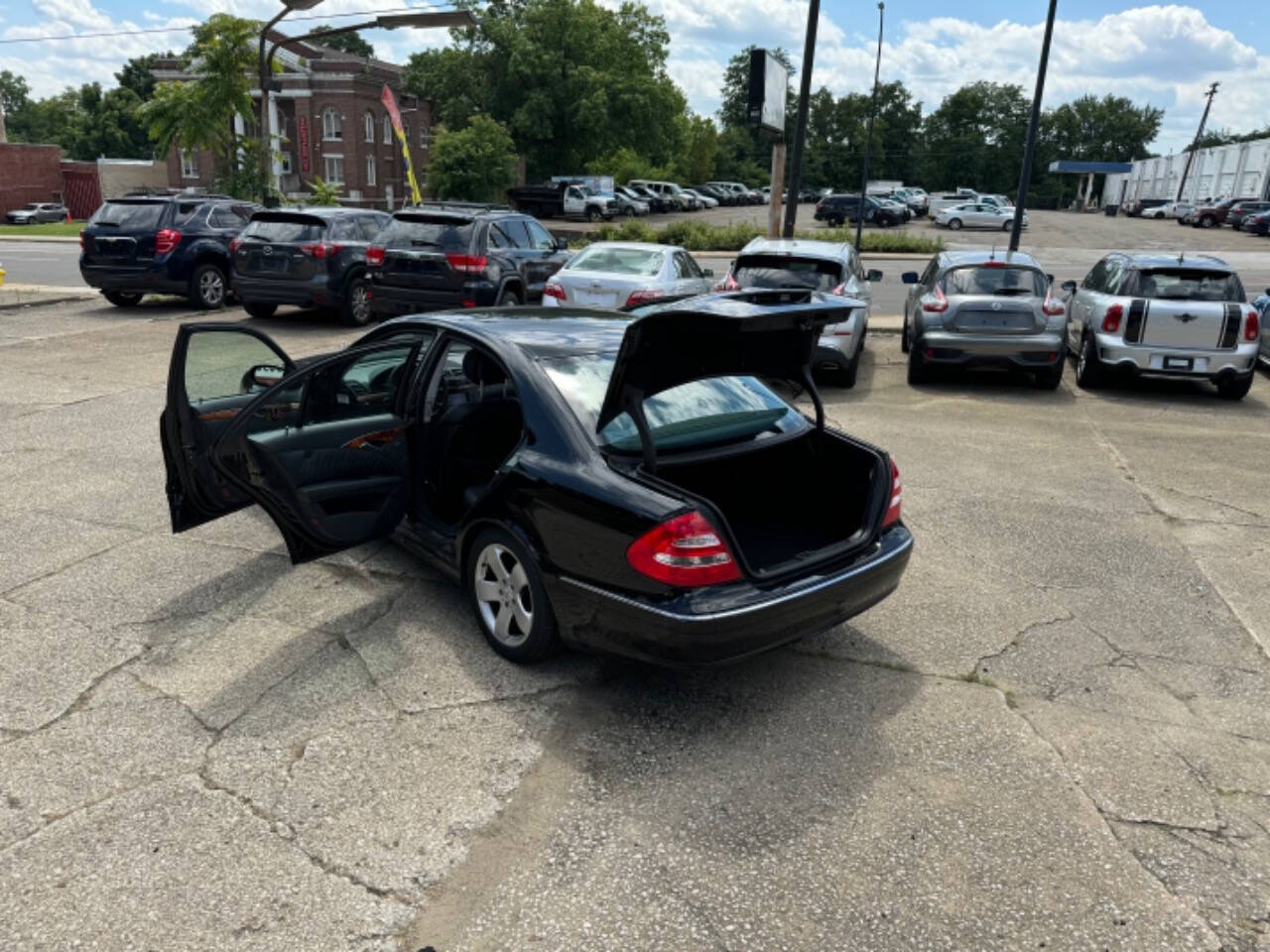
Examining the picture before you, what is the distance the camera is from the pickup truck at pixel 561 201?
46156 millimetres

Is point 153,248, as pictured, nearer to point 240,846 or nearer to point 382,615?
point 382,615

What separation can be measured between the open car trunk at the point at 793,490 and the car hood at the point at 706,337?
0.46 m

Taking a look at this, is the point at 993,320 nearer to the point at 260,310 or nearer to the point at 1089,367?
the point at 1089,367

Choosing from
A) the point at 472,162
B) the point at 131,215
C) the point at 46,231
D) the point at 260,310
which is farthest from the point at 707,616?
the point at 46,231

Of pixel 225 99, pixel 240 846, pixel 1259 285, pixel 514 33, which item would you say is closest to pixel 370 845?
pixel 240 846

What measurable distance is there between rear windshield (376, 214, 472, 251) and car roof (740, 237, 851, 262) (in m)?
3.85

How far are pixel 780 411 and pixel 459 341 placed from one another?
62.1 inches

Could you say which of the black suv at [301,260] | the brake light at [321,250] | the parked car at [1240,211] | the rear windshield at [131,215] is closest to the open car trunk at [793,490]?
the black suv at [301,260]

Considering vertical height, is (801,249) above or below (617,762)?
above

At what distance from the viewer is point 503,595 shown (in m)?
4.18

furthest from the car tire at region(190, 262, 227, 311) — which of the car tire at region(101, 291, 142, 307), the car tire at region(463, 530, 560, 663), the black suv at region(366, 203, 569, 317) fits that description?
the car tire at region(463, 530, 560, 663)

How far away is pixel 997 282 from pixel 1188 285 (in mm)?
1920

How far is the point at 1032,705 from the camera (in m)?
4.05

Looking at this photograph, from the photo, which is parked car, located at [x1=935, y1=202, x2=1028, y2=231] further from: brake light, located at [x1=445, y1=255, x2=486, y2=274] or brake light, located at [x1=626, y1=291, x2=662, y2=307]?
brake light, located at [x1=626, y1=291, x2=662, y2=307]
